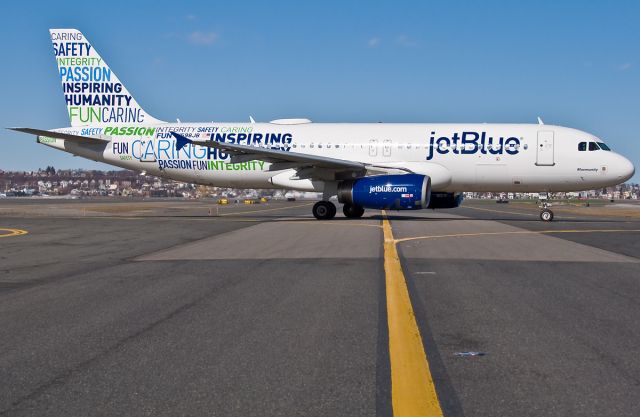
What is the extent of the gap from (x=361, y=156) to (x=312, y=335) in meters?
21.5

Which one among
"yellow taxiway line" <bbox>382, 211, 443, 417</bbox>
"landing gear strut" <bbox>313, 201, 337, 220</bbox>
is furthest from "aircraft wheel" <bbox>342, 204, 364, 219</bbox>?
"yellow taxiway line" <bbox>382, 211, 443, 417</bbox>

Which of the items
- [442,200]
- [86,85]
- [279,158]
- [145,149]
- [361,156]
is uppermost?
[86,85]

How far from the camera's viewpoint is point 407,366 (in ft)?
15.5

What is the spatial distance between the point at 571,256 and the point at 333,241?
580cm

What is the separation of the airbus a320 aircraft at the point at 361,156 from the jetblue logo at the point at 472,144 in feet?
0.13

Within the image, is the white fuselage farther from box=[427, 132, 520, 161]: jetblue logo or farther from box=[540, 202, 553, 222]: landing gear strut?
box=[540, 202, 553, 222]: landing gear strut

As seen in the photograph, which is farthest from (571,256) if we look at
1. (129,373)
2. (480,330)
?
(129,373)

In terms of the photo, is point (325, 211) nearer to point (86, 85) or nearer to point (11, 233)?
point (11, 233)

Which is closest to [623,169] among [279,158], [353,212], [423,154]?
[423,154]

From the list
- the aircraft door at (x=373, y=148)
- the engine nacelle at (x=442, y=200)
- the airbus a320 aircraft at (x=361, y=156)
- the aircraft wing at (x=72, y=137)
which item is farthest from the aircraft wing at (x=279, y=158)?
the aircraft wing at (x=72, y=137)

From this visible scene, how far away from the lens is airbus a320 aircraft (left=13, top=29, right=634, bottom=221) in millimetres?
24500

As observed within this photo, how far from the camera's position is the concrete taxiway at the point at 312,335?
4020 millimetres

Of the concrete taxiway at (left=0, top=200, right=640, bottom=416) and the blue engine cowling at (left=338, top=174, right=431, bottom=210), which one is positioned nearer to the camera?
the concrete taxiway at (left=0, top=200, right=640, bottom=416)

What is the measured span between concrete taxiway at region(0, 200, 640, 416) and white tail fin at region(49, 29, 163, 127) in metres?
19.1
